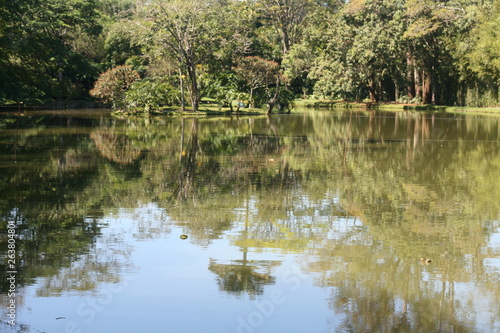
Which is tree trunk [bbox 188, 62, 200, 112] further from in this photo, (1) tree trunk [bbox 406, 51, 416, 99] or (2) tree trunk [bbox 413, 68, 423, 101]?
(2) tree trunk [bbox 413, 68, 423, 101]

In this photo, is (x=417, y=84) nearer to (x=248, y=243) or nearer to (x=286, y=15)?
(x=286, y=15)

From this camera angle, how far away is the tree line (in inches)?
1045

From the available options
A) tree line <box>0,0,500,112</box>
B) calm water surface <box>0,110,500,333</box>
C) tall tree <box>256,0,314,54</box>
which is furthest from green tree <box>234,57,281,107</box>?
tall tree <box>256,0,314,54</box>

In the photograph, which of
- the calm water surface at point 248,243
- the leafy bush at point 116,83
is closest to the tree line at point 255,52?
the leafy bush at point 116,83

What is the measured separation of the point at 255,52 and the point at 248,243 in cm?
4705

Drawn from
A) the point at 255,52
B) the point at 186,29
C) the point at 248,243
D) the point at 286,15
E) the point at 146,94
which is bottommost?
the point at 248,243

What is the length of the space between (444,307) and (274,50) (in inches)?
2087

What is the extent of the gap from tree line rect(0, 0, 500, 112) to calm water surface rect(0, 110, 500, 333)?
7428mm

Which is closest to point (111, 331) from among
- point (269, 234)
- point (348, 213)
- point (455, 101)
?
point (269, 234)

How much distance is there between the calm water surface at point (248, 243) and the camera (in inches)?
206

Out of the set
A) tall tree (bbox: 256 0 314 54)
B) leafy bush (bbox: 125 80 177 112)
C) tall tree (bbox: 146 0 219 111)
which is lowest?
leafy bush (bbox: 125 80 177 112)

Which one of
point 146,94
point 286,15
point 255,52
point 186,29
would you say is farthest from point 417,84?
point 146,94

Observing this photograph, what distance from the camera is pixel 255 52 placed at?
175 ft

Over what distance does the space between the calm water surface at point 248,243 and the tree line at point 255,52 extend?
7.43 metres
